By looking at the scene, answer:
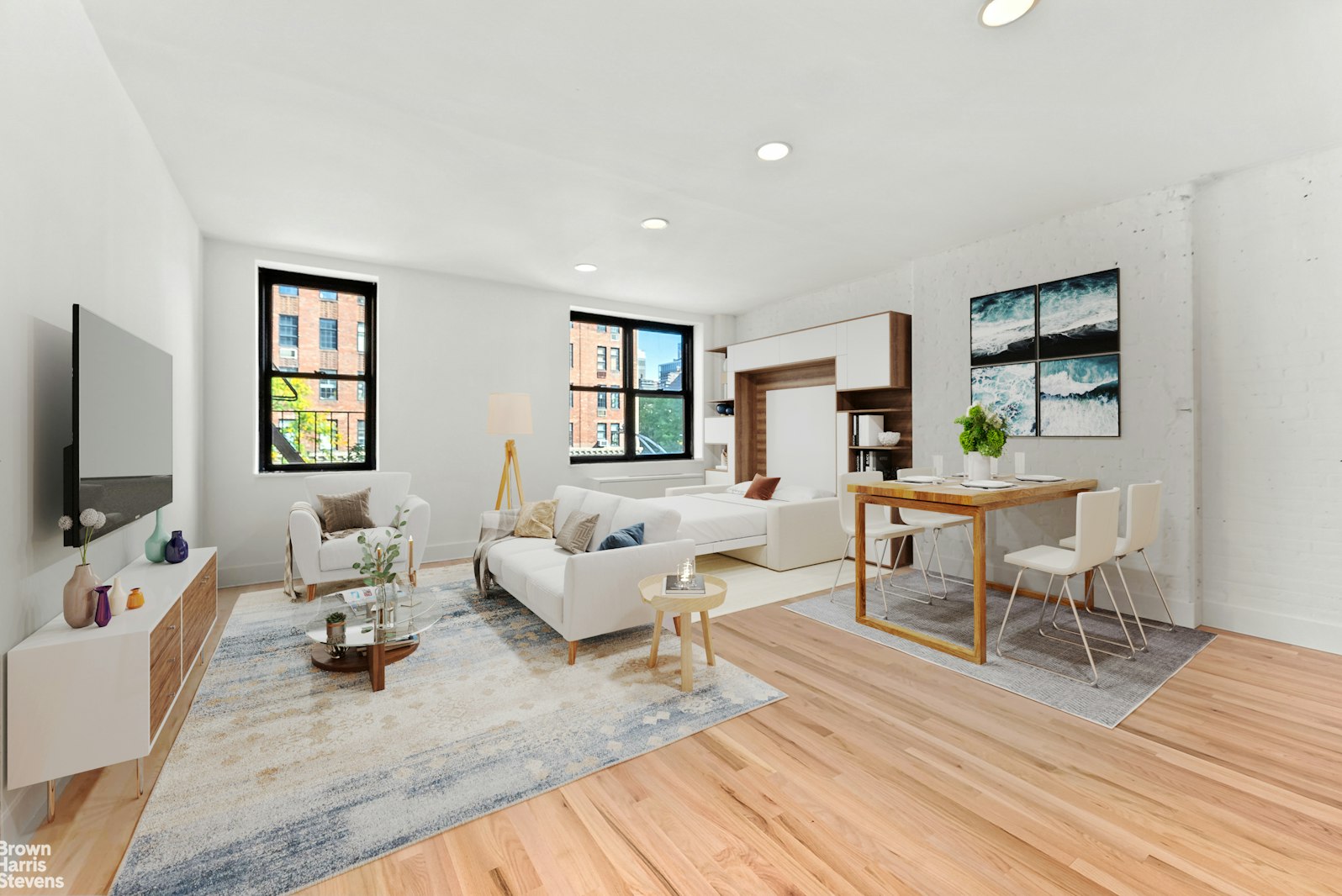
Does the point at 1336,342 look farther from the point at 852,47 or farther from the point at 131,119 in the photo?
the point at 131,119

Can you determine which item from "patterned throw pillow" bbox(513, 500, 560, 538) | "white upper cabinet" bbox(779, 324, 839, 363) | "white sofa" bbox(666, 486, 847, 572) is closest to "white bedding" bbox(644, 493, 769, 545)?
"white sofa" bbox(666, 486, 847, 572)

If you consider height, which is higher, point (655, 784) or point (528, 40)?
point (528, 40)

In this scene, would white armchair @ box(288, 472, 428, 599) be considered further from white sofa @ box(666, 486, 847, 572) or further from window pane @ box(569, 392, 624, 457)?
white sofa @ box(666, 486, 847, 572)

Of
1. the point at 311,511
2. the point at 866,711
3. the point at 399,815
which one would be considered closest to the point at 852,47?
the point at 866,711

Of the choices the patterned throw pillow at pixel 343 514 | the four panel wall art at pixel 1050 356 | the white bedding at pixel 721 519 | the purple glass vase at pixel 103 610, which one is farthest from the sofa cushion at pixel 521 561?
the four panel wall art at pixel 1050 356

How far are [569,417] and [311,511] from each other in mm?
2739

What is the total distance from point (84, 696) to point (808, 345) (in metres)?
5.47

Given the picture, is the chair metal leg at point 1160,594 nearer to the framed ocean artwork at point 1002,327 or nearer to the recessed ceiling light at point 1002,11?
the framed ocean artwork at point 1002,327

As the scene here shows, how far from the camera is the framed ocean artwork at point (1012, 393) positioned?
4.20 metres

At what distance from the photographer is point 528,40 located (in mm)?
2236

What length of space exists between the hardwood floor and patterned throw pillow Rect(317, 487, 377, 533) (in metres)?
2.33

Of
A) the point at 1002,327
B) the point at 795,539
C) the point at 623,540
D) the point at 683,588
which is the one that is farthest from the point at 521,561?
the point at 1002,327

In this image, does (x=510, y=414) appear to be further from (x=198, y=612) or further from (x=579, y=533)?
(x=198, y=612)

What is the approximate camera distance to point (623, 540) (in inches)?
129
